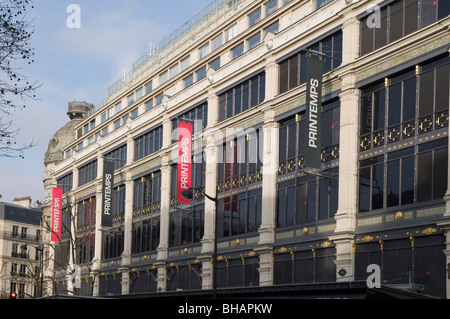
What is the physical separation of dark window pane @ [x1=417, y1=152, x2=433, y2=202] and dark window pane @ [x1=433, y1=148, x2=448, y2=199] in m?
0.29

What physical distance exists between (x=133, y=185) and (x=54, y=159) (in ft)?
108

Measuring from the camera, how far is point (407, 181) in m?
31.3

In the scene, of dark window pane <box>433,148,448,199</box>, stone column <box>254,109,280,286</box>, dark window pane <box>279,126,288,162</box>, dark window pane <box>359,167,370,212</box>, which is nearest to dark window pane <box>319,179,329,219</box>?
dark window pane <box>359,167,370,212</box>

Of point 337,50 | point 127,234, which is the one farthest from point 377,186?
point 127,234

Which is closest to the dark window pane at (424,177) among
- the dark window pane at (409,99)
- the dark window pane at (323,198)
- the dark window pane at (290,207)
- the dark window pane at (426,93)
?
the dark window pane at (426,93)

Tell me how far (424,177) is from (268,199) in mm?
12488

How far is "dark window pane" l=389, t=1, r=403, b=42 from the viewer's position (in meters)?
32.6

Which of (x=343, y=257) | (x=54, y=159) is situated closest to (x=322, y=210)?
(x=343, y=257)

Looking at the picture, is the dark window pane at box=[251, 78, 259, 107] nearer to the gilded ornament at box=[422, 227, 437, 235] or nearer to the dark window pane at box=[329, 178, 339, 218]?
the dark window pane at box=[329, 178, 339, 218]

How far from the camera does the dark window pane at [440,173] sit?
96.3ft

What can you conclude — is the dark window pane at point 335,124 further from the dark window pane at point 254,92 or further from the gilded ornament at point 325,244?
the dark window pane at point 254,92

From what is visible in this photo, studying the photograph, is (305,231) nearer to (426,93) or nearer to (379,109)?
(379,109)

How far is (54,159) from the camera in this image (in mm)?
91250

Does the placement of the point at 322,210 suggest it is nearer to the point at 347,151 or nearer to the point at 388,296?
the point at 347,151
